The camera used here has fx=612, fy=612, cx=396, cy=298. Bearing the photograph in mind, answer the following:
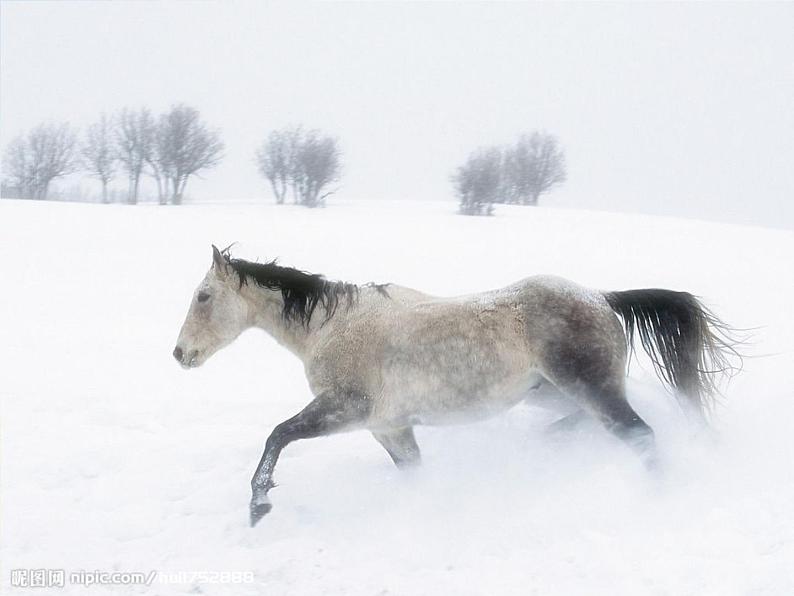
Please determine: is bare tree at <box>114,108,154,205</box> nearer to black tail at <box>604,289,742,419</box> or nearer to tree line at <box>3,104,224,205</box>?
tree line at <box>3,104,224,205</box>

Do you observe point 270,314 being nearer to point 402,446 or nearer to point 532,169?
point 402,446

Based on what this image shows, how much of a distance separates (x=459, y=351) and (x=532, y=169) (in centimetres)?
5839

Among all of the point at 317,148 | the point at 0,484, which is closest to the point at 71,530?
the point at 0,484

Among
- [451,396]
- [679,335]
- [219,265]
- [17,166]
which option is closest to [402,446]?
[451,396]

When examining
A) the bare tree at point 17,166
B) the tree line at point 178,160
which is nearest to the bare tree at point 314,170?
the tree line at point 178,160

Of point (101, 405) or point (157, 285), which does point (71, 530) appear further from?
point (157, 285)

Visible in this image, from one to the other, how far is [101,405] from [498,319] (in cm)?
432

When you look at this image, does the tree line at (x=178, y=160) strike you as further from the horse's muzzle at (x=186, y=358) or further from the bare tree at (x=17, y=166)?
the horse's muzzle at (x=186, y=358)

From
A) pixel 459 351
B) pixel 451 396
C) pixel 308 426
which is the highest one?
pixel 459 351

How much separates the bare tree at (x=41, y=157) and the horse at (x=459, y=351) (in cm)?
5733

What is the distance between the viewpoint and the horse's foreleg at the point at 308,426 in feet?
13.8

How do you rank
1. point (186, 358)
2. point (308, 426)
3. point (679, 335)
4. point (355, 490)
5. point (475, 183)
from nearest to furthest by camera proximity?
point (308, 426) → point (679, 335) → point (355, 490) → point (186, 358) → point (475, 183)

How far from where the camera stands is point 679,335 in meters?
4.65

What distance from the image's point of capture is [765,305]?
9852 millimetres
